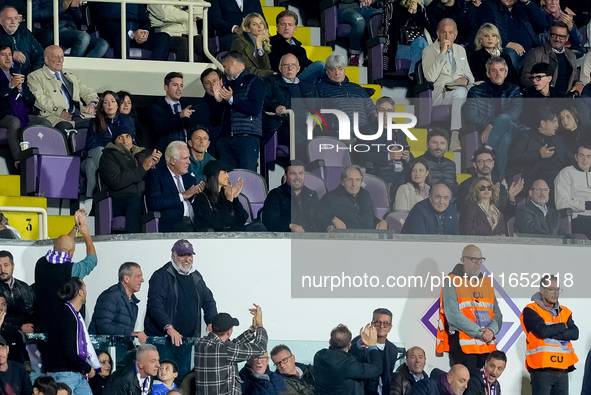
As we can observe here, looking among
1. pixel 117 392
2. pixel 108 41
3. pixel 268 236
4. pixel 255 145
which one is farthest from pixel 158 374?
pixel 108 41

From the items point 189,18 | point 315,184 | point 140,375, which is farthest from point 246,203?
point 189,18

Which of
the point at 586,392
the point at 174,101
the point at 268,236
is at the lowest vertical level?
the point at 586,392

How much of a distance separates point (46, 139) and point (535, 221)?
418 cm

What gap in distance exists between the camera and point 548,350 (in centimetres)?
1605

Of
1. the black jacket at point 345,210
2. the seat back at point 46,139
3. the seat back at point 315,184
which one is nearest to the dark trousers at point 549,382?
the black jacket at point 345,210

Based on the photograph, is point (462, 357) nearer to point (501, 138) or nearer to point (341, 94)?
point (501, 138)

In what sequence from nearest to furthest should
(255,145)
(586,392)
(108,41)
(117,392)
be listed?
(117,392), (586,392), (255,145), (108,41)

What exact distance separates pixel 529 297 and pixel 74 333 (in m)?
3.72

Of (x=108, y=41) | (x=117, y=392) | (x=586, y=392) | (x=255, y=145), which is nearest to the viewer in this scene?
(x=117, y=392)

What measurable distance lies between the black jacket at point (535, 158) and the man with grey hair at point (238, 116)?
222 centimetres

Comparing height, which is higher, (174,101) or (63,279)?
(174,101)

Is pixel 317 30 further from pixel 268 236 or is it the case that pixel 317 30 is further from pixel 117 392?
pixel 117 392

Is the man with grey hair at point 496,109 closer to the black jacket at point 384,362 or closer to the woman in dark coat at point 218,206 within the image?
the black jacket at point 384,362

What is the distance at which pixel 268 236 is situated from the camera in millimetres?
15922
